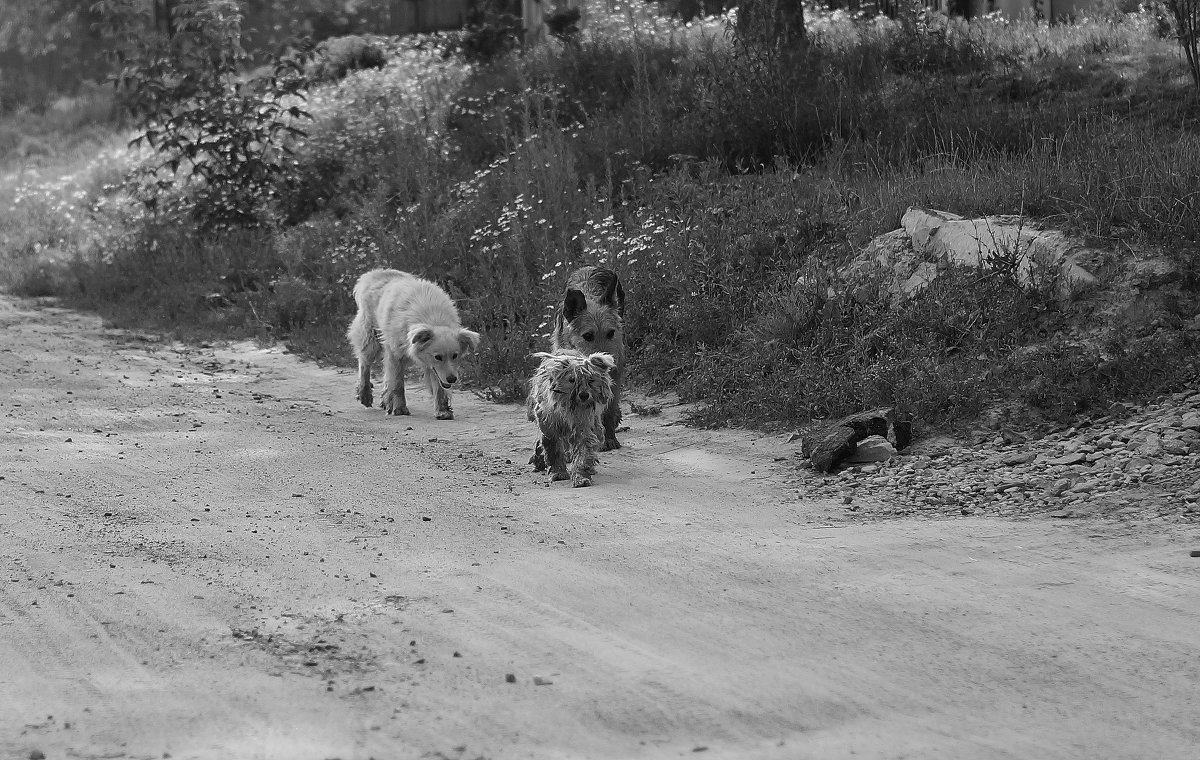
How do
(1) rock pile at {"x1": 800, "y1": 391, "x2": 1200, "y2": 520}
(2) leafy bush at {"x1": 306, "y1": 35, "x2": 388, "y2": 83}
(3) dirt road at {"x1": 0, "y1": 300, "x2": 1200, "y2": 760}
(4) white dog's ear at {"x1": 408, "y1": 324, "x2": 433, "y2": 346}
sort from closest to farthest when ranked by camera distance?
(3) dirt road at {"x1": 0, "y1": 300, "x2": 1200, "y2": 760} → (1) rock pile at {"x1": 800, "y1": 391, "x2": 1200, "y2": 520} → (4) white dog's ear at {"x1": 408, "y1": 324, "x2": 433, "y2": 346} → (2) leafy bush at {"x1": 306, "y1": 35, "x2": 388, "y2": 83}

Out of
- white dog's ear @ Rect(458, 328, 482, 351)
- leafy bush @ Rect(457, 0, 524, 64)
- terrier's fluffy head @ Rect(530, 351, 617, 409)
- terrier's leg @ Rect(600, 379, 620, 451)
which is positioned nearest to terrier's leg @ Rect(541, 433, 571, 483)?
terrier's fluffy head @ Rect(530, 351, 617, 409)

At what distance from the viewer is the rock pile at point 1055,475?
7.76 m

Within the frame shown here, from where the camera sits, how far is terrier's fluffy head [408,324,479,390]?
1170 cm

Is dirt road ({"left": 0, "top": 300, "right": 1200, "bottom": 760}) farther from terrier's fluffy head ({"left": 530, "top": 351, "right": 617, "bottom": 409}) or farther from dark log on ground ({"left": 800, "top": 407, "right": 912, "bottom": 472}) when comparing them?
terrier's fluffy head ({"left": 530, "top": 351, "right": 617, "bottom": 409})

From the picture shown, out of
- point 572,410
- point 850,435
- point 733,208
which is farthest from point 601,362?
point 733,208

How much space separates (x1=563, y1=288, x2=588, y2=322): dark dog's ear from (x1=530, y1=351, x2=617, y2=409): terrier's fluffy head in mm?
1192

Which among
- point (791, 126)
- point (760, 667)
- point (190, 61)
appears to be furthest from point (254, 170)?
point (760, 667)

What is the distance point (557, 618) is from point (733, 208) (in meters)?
8.52

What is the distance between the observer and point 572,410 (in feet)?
29.8

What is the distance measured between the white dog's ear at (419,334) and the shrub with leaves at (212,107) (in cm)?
992

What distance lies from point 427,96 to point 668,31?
14.0 feet

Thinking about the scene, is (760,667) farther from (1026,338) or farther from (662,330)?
(662,330)

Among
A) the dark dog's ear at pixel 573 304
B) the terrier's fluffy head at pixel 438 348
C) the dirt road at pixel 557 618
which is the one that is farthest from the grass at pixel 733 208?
the dirt road at pixel 557 618

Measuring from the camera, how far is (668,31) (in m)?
23.0
